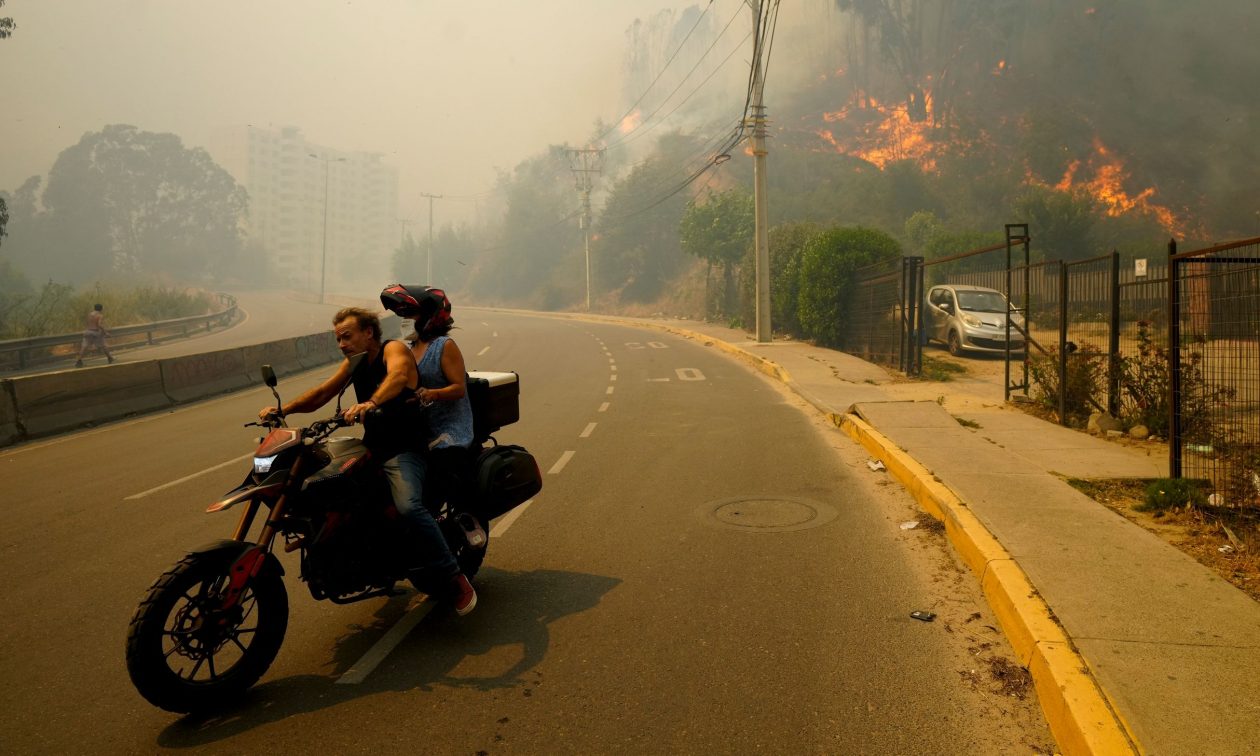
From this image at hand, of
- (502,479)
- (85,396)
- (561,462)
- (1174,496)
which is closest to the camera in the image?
(502,479)

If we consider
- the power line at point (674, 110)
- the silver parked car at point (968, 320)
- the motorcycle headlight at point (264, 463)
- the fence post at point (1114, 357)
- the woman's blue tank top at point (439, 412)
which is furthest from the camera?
the power line at point (674, 110)

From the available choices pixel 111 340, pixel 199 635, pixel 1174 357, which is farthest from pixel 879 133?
pixel 199 635

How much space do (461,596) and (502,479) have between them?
0.81 m

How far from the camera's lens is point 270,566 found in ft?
13.7

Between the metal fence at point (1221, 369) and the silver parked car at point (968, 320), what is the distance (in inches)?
523

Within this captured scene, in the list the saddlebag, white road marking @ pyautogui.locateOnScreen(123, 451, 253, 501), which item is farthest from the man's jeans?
white road marking @ pyautogui.locateOnScreen(123, 451, 253, 501)

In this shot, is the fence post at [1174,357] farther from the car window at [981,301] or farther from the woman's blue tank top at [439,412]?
the car window at [981,301]

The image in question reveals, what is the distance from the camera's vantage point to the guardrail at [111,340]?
25.6 metres

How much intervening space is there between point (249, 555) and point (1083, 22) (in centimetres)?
11482

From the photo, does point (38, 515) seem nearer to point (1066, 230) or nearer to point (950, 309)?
point (950, 309)

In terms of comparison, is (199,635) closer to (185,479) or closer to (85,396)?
(185,479)

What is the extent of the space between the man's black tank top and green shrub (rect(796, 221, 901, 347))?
20.0m

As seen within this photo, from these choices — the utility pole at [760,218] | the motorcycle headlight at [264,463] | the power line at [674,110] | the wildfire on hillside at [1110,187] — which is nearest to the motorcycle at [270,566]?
the motorcycle headlight at [264,463]

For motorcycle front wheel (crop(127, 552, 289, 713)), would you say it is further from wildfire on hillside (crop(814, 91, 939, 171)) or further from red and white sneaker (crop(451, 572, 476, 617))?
wildfire on hillside (crop(814, 91, 939, 171))
